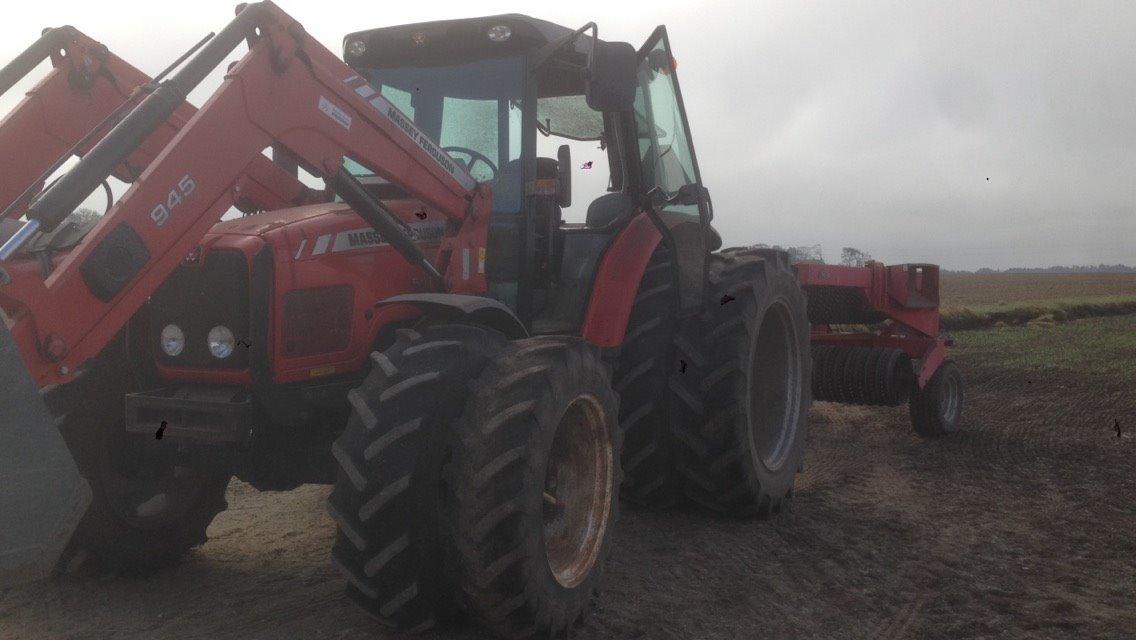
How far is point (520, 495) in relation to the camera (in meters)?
3.37

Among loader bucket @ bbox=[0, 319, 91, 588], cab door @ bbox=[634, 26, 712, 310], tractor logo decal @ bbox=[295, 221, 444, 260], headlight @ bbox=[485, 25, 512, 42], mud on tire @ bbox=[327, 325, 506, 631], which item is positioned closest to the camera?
loader bucket @ bbox=[0, 319, 91, 588]

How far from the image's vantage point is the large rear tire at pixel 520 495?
10.8 feet

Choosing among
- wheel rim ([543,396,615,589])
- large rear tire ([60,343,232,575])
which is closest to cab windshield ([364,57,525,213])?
wheel rim ([543,396,615,589])

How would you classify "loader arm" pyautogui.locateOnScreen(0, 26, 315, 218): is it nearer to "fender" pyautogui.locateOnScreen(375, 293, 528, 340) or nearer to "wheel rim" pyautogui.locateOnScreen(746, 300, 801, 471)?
"fender" pyautogui.locateOnScreen(375, 293, 528, 340)

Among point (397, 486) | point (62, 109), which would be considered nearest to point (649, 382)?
point (397, 486)

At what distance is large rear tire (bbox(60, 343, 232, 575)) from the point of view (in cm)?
406

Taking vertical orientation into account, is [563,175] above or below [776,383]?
above

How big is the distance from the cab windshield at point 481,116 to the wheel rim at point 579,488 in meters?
1.15

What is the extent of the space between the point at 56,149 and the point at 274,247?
1333 mm

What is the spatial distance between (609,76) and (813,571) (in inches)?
103

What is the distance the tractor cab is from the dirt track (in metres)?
1.44

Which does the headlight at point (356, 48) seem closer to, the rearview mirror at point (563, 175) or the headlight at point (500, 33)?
the headlight at point (500, 33)

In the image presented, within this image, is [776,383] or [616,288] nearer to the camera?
[616,288]

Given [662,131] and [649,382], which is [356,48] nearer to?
[662,131]
